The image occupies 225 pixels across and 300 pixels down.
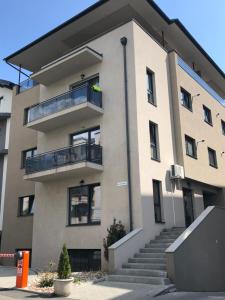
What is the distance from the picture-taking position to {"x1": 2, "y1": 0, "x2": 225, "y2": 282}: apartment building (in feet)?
49.3

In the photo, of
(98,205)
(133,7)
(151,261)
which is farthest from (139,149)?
(133,7)

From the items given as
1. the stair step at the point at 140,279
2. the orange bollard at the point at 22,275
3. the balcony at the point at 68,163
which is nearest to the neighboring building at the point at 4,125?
the balcony at the point at 68,163

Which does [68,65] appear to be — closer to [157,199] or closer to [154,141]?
[154,141]

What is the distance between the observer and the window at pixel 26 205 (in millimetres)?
19859

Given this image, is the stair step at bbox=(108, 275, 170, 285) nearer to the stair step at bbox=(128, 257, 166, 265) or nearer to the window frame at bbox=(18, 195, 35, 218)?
the stair step at bbox=(128, 257, 166, 265)

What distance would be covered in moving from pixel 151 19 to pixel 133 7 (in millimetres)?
1571

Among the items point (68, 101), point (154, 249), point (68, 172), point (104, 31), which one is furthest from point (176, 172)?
point (104, 31)

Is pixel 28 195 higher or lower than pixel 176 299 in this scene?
higher

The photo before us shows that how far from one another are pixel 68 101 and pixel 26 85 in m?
7.47

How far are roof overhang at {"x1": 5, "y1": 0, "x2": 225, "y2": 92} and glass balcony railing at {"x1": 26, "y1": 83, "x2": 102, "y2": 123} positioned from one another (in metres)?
4.67

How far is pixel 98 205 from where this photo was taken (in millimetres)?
15375

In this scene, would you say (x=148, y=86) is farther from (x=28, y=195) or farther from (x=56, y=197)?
(x=28, y=195)

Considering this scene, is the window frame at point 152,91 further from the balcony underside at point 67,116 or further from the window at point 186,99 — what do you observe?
the window at point 186,99

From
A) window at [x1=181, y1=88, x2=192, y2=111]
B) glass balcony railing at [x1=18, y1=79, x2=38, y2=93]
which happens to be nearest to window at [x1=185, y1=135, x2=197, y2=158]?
window at [x1=181, y1=88, x2=192, y2=111]
